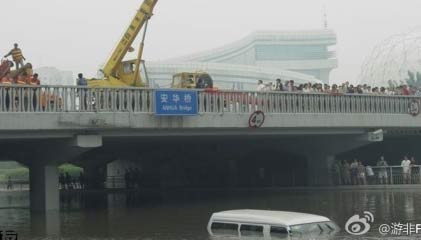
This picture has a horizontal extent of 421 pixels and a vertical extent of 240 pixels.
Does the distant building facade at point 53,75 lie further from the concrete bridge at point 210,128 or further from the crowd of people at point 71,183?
the concrete bridge at point 210,128

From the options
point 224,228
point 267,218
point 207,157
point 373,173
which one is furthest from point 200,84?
point 267,218

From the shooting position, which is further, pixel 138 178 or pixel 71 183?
pixel 71 183

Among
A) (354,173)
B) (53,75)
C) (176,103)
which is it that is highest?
(53,75)

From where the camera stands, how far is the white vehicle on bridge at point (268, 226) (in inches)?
640

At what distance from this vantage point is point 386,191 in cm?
3616

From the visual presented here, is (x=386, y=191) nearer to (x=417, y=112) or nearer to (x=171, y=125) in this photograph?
(x=417, y=112)

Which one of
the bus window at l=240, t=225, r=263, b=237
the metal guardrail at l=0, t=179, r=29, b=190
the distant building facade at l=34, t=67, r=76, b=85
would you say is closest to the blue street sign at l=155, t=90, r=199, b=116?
the bus window at l=240, t=225, r=263, b=237

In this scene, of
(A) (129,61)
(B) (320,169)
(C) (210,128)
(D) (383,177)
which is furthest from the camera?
(B) (320,169)

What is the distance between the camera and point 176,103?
96.0 ft

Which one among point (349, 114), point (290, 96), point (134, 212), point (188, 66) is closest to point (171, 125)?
point (134, 212)

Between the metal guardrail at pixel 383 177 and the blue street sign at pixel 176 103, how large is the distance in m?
13.3

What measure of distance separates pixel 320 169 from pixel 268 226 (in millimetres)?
24518

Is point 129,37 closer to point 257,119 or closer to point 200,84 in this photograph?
point 200,84

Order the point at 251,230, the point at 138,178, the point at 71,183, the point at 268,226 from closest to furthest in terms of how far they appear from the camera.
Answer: the point at 268,226, the point at 251,230, the point at 138,178, the point at 71,183
